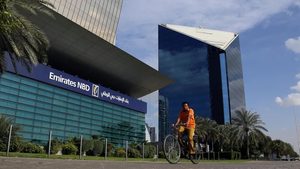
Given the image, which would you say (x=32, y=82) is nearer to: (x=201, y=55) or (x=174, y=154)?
(x=174, y=154)

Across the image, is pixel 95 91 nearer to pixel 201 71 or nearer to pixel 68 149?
pixel 68 149

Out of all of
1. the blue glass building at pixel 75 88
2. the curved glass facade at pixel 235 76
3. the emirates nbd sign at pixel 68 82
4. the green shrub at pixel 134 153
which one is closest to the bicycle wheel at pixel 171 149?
the green shrub at pixel 134 153

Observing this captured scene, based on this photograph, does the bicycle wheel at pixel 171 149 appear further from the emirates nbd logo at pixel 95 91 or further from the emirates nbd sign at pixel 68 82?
Result: the emirates nbd logo at pixel 95 91

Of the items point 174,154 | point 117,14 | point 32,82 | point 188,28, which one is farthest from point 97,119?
point 188,28

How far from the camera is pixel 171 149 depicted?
1123 cm

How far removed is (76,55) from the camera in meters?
60.8

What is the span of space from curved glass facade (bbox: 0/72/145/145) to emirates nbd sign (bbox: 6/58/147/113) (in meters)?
0.71

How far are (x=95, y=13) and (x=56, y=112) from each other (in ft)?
74.5

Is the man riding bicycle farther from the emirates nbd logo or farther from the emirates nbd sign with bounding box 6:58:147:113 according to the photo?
the emirates nbd logo

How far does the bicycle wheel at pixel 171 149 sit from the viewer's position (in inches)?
436

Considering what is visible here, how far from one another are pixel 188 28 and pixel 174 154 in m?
140

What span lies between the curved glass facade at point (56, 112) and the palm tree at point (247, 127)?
21251 mm

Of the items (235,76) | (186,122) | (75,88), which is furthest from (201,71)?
(186,122)

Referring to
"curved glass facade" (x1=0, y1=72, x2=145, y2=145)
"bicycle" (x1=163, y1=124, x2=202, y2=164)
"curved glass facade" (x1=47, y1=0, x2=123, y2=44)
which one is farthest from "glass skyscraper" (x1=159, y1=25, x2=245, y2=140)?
"bicycle" (x1=163, y1=124, x2=202, y2=164)
